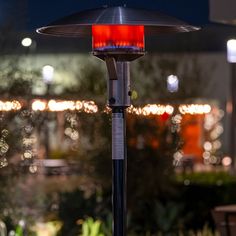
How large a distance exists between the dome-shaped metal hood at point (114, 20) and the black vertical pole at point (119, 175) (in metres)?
0.52

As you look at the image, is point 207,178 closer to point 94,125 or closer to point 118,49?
point 94,125

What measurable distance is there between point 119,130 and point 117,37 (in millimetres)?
532

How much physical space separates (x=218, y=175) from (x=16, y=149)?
7814 mm

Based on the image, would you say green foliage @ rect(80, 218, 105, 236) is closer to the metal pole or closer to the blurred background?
the blurred background

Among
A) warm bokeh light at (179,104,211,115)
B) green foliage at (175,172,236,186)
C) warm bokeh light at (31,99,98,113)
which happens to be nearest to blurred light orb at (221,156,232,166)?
green foliage at (175,172,236,186)

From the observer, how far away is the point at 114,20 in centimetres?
558

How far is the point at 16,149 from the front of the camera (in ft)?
28.7

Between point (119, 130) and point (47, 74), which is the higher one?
point (47, 74)

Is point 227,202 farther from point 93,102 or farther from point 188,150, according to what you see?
point 188,150

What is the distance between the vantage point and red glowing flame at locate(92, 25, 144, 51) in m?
5.67

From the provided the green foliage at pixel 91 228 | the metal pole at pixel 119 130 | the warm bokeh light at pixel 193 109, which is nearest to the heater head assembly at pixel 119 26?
the metal pole at pixel 119 130

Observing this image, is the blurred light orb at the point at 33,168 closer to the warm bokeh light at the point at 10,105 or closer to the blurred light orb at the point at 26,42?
the warm bokeh light at the point at 10,105

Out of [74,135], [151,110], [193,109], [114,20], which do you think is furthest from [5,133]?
[193,109]

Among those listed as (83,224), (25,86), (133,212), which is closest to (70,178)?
(133,212)
